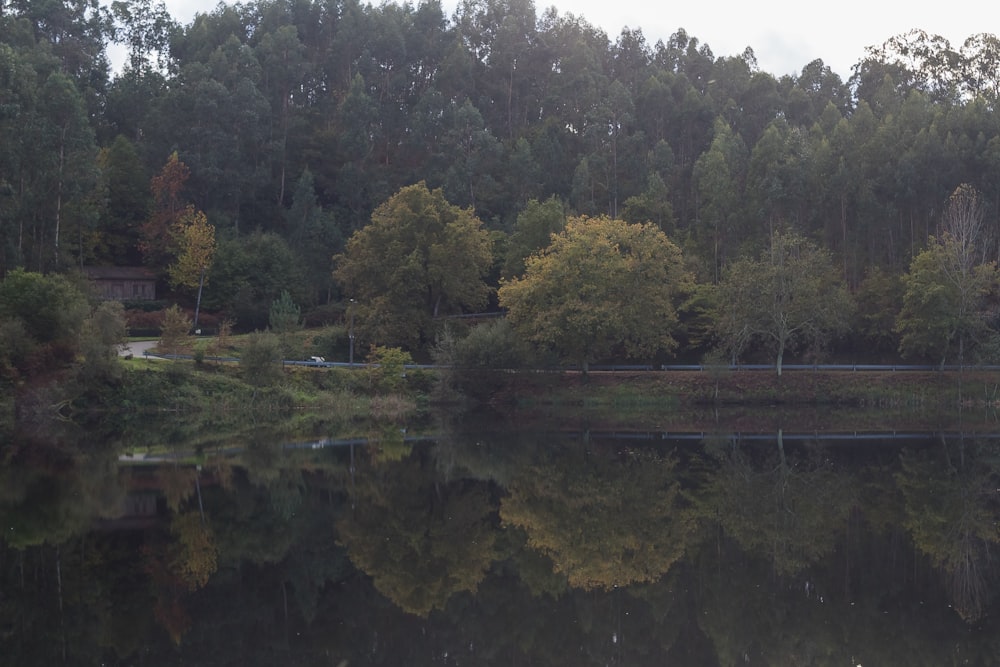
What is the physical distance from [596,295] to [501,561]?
42165mm

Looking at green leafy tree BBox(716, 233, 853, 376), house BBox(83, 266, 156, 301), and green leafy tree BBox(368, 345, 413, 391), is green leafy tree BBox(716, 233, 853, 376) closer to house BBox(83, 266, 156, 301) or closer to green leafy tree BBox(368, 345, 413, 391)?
green leafy tree BBox(368, 345, 413, 391)

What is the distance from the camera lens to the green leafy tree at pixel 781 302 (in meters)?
60.8

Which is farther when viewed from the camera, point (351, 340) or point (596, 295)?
point (351, 340)

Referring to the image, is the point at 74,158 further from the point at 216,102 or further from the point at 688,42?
the point at 688,42

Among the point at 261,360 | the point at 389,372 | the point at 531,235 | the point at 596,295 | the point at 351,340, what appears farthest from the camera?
the point at 531,235

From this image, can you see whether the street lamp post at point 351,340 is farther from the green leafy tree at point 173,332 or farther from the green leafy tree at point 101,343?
the green leafy tree at point 101,343

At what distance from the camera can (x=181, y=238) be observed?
78.6m

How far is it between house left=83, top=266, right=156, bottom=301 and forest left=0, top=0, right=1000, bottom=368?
1364 mm

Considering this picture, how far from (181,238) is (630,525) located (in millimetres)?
64956

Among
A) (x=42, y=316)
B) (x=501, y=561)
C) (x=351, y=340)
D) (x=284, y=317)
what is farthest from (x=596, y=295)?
(x=501, y=561)

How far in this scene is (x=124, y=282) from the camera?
7869 centimetres

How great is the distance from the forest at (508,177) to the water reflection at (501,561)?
30733mm

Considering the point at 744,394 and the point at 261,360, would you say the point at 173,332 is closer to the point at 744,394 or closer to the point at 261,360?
the point at 261,360

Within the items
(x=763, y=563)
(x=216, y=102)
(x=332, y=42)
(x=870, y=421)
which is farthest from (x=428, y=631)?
(x=332, y=42)
